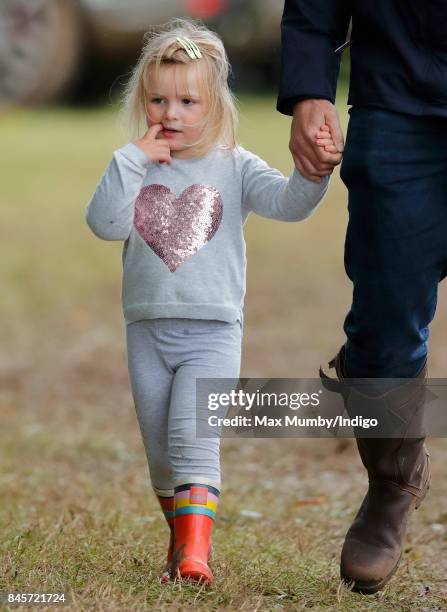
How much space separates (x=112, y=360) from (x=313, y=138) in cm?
480

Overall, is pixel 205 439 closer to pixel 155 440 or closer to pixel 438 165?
pixel 155 440

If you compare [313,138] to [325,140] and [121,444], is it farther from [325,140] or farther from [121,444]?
[121,444]

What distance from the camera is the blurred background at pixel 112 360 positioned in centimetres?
368

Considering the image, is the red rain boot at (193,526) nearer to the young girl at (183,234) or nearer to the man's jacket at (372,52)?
the young girl at (183,234)

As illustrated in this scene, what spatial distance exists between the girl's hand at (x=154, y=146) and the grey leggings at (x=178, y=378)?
406 millimetres

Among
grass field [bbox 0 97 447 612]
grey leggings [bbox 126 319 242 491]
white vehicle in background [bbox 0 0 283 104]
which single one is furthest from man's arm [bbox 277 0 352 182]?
white vehicle in background [bbox 0 0 283 104]

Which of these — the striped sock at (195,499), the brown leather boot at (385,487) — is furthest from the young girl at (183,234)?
the brown leather boot at (385,487)

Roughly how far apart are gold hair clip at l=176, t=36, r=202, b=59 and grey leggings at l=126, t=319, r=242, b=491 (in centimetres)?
67

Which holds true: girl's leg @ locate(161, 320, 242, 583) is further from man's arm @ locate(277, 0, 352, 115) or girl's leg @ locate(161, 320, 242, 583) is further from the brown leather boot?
man's arm @ locate(277, 0, 352, 115)

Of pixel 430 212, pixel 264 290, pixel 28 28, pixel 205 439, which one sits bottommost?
pixel 205 439

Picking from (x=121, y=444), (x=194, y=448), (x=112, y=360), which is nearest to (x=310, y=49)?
(x=194, y=448)

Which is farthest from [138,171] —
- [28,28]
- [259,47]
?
[28,28]

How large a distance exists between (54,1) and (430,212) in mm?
12949

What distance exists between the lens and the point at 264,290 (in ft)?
31.4
